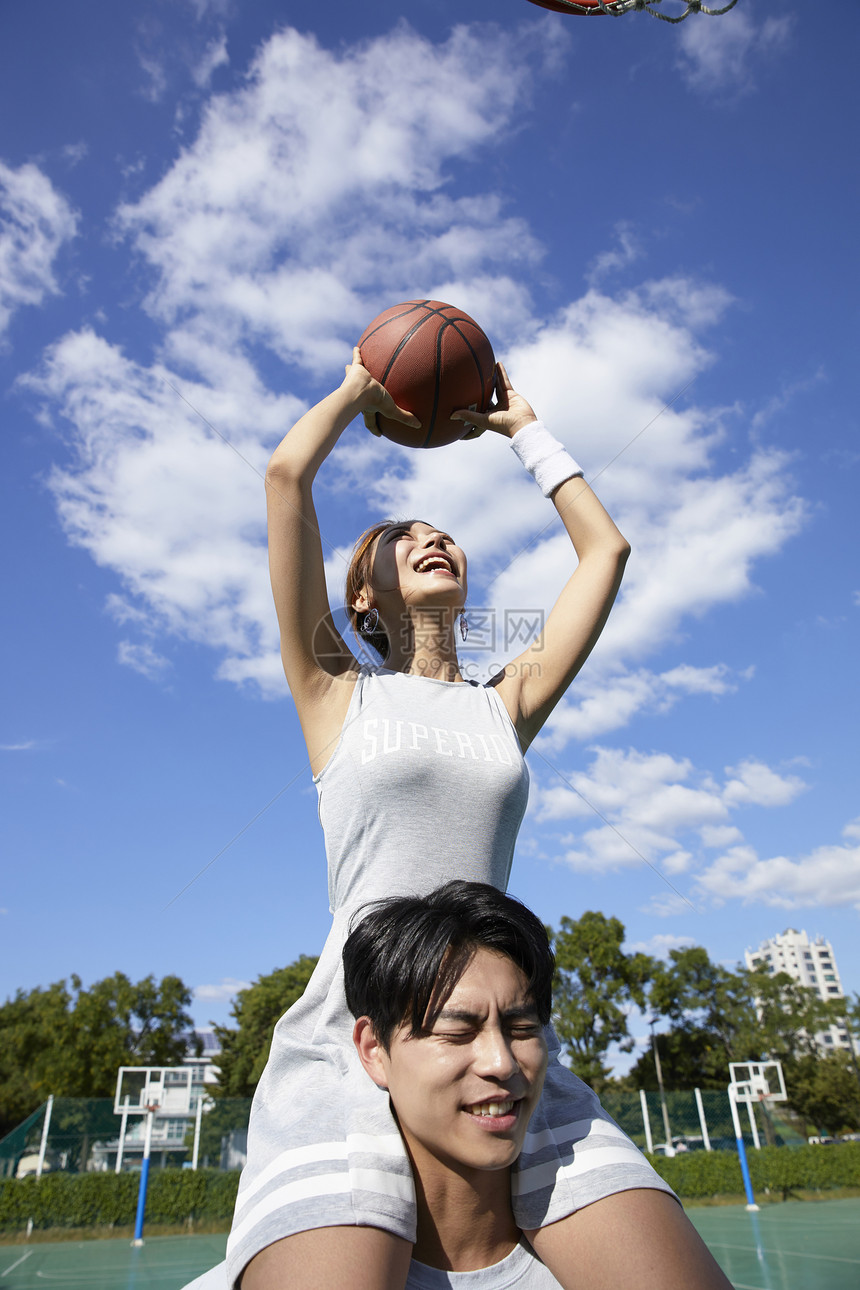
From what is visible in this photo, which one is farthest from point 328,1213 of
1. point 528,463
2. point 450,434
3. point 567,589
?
point 450,434

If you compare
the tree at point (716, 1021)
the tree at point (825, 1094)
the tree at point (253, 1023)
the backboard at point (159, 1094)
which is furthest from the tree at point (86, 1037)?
the tree at point (825, 1094)

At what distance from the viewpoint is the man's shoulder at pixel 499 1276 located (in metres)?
1.31

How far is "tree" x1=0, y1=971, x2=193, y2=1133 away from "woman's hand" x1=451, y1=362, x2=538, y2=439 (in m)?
29.7

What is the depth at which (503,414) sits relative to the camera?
9.07 feet

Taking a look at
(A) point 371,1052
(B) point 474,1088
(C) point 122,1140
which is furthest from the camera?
(C) point 122,1140

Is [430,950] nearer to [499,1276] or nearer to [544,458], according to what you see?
[499,1276]

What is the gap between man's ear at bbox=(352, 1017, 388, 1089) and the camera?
140cm

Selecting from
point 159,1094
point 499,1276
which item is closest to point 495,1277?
point 499,1276

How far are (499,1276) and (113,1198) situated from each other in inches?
797

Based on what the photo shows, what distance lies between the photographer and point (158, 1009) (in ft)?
96.0

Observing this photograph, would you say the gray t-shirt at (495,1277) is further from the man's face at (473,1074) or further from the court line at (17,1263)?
the court line at (17,1263)

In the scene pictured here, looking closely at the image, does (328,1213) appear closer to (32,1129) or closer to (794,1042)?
(32,1129)

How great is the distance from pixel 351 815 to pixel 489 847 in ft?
1.03

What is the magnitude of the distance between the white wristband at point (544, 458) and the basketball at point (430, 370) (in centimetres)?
37
